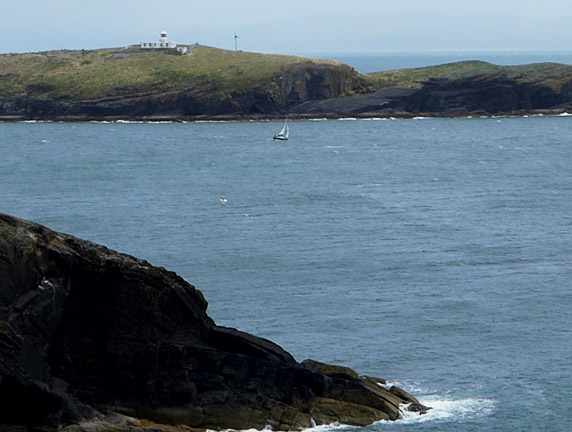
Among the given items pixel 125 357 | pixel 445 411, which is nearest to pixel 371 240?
A: pixel 445 411

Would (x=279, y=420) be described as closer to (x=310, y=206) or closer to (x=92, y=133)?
(x=310, y=206)

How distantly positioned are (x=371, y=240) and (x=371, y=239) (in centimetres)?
44

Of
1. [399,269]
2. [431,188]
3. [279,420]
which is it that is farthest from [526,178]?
[279,420]

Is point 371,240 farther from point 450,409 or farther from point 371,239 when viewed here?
point 450,409

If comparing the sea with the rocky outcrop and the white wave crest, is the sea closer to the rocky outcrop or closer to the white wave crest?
the white wave crest

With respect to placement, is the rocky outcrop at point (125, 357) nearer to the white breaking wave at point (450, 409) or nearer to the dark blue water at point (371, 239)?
the white breaking wave at point (450, 409)

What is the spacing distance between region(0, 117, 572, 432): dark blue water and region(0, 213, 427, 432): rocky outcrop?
6.20 m

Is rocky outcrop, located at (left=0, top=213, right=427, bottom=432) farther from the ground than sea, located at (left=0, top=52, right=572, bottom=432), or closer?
farther from the ground

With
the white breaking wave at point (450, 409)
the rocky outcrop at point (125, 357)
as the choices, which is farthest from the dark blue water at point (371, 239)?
the rocky outcrop at point (125, 357)

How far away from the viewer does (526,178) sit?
126 metres

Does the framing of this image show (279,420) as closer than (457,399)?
Yes

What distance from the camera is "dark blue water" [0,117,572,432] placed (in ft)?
174

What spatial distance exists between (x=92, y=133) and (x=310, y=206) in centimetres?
8691

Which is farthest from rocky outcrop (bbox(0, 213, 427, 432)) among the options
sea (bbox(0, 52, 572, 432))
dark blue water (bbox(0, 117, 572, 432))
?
dark blue water (bbox(0, 117, 572, 432))
